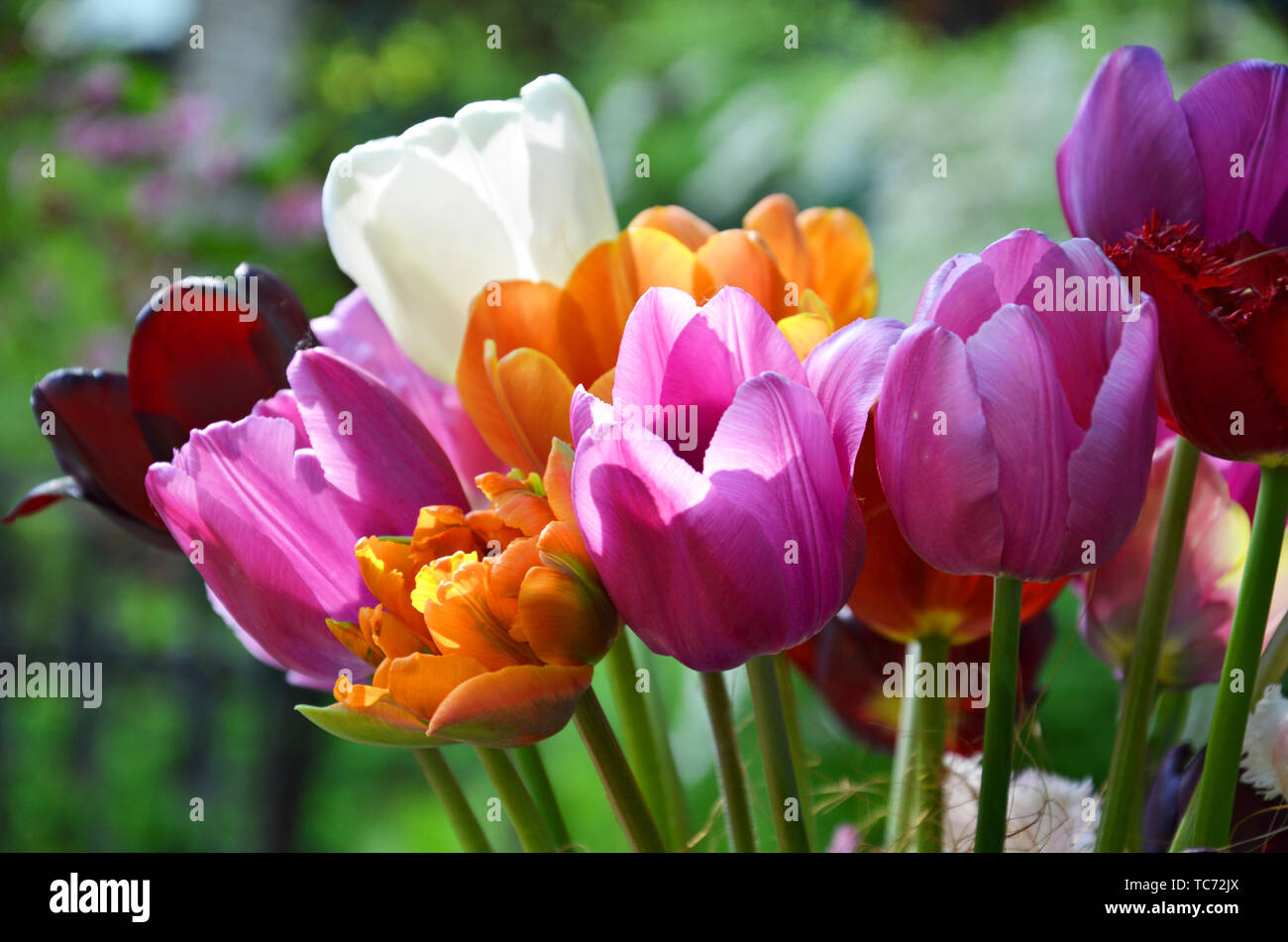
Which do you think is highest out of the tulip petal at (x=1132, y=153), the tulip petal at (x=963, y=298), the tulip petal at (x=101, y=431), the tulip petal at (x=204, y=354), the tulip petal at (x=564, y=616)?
the tulip petal at (x=1132, y=153)

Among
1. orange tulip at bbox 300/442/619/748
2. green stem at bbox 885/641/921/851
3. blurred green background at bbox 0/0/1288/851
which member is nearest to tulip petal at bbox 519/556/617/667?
orange tulip at bbox 300/442/619/748

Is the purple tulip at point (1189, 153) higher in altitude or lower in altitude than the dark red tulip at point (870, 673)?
higher

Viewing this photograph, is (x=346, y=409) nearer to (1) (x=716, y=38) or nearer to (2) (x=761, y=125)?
(2) (x=761, y=125)

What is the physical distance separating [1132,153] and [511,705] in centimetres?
16

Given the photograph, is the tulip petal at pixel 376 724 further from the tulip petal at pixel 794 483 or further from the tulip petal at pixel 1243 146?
the tulip petal at pixel 1243 146

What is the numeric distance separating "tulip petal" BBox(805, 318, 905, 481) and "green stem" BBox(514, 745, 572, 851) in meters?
0.10

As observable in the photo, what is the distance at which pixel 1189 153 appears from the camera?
0.23m

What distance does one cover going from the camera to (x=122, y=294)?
184cm

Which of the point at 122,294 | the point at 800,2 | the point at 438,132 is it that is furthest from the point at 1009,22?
the point at 438,132

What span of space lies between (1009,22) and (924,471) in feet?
8.41

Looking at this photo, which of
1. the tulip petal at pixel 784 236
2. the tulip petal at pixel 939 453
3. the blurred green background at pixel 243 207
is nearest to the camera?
the tulip petal at pixel 939 453

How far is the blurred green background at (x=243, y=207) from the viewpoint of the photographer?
1.60 metres

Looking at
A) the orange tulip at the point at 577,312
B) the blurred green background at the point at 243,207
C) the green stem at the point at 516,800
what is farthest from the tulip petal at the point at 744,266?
the blurred green background at the point at 243,207

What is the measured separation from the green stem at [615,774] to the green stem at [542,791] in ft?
0.14
